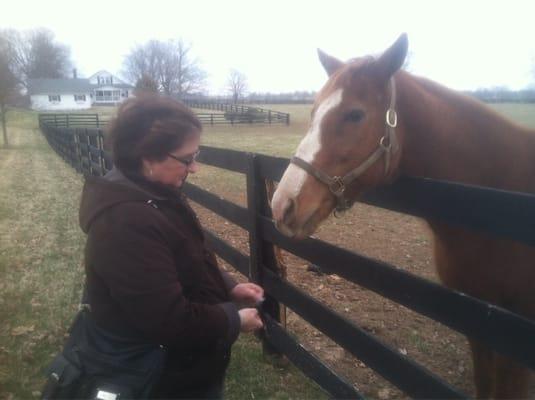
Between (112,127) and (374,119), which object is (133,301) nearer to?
(112,127)

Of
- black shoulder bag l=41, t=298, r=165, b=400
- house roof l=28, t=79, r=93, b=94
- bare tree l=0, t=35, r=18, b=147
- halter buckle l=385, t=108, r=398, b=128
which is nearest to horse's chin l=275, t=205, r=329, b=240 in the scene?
halter buckle l=385, t=108, r=398, b=128

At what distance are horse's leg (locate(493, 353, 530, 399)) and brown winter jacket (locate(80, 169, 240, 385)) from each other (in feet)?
5.26

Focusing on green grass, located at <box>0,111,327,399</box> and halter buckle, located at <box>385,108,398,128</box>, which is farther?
green grass, located at <box>0,111,327,399</box>

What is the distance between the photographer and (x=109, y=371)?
1704 mm

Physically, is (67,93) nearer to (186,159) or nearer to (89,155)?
(89,155)

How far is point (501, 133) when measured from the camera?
245cm

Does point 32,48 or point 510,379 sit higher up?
point 32,48

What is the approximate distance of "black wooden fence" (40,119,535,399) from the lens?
1694 mm

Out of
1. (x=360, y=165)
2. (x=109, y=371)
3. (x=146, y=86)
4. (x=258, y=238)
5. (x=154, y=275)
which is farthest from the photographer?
(x=146, y=86)

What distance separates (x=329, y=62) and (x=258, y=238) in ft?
5.24

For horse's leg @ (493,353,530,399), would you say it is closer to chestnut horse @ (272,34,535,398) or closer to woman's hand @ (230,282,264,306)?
chestnut horse @ (272,34,535,398)

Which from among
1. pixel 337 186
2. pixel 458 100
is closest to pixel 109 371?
pixel 337 186

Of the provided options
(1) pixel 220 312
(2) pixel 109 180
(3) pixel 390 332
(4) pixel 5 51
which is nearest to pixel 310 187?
(1) pixel 220 312

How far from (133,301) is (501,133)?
2.17 metres
